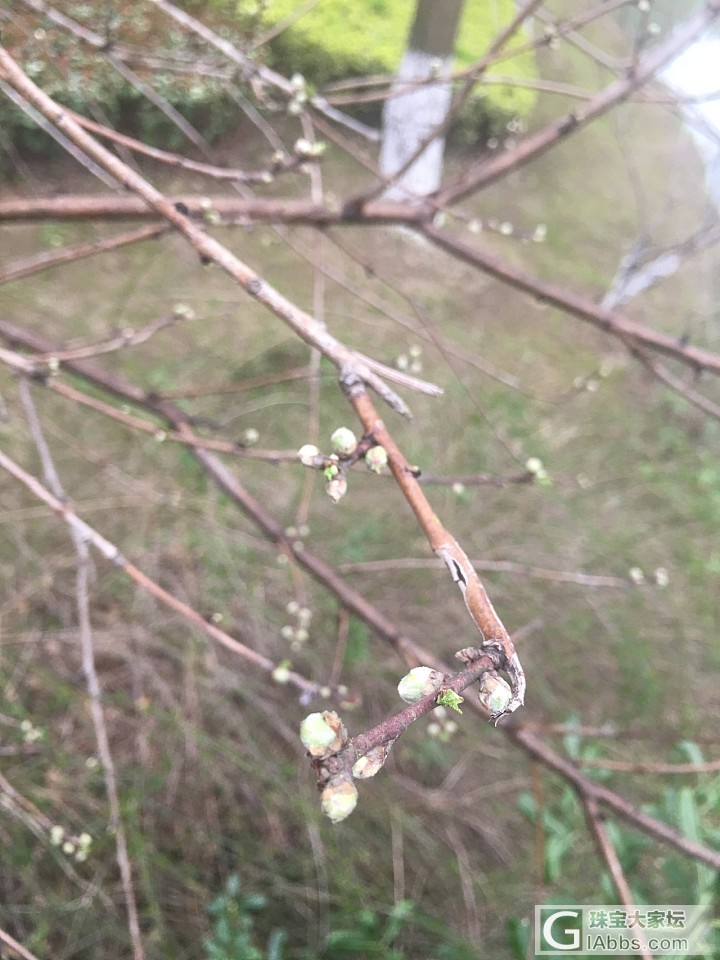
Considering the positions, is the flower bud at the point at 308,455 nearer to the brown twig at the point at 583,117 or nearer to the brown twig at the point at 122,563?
the brown twig at the point at 122,563

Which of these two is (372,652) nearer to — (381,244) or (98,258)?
(98,258)

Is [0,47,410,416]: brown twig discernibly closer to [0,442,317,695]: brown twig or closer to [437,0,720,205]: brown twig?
[0,442,317,695]: brown twig

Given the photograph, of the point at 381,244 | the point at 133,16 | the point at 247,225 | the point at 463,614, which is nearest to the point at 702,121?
the point at 247,225

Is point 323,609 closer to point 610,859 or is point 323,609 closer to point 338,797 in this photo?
point 610,859

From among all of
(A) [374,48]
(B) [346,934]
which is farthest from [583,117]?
(A) [374,48]

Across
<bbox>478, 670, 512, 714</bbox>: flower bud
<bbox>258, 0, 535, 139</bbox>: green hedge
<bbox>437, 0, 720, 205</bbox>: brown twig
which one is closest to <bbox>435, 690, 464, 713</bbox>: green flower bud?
<bbox>478, 670, 512, 714</bbox>: flower bud
